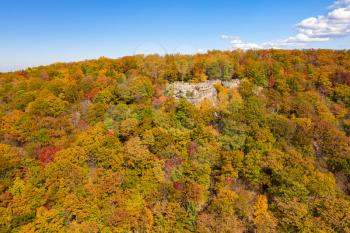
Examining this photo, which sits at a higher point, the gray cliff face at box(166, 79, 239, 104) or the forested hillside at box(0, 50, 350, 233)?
the gray cliff face at box(166, 79, 239, 104)

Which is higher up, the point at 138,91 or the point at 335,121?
the point at 138,91

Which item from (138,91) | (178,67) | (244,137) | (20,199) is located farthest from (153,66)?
(20,199)

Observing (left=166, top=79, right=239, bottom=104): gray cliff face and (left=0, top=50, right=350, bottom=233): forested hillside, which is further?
(left=166, top=79, right=239, bottom=104): gray cliff face

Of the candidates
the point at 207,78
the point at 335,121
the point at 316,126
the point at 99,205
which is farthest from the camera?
the point at 207,78

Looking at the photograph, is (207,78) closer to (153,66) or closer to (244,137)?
(153,66)

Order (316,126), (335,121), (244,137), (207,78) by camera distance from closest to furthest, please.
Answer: (244,137) < (316,126) < (335,121) < (207,78)

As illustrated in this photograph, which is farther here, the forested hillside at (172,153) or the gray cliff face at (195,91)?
the gray cliff face at (195,91)
